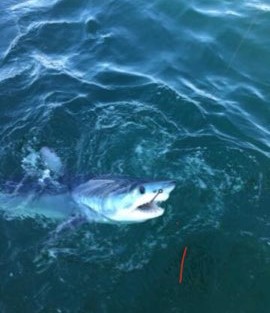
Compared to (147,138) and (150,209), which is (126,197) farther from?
(147,138)

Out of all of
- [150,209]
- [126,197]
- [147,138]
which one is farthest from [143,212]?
[147,138]

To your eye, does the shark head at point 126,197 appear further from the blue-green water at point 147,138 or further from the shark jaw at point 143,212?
the blue-green water at point 147,138

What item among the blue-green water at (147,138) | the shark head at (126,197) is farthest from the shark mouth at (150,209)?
the blue-green water at (147,138)

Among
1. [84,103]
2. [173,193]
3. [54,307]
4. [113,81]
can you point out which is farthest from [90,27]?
[54,307]

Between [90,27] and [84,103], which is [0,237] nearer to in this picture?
[84,103]

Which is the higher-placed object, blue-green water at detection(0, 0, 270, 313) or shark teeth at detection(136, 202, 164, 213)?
shark teeth at detection(136, 202, 164, 213)

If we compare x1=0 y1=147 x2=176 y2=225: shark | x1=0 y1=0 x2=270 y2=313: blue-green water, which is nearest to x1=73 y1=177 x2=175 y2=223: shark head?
x1=0 y1=147 x2=176 y2=225: shark

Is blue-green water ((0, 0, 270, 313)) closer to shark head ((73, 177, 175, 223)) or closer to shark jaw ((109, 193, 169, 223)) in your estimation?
shark head ((73, 177, 175, 223))
